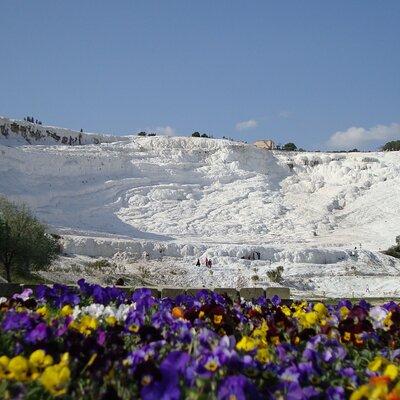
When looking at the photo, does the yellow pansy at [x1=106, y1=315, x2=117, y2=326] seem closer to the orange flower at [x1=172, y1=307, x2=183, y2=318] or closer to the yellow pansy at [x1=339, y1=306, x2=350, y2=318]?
the orange flower at [x1=172, y1=307, x2=183, y2=318]

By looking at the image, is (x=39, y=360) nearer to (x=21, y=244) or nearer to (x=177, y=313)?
(x=177, y=313)

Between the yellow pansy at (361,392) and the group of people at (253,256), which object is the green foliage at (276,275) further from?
the yellow pansy at (361,392)

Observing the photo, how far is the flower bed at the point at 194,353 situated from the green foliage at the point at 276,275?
2369 centimetres

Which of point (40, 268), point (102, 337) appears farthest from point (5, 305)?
point (40, 268)

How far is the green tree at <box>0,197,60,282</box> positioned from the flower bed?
17.3 metres

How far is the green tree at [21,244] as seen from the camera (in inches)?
882

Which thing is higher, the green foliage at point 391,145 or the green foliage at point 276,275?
the green foliage at point 391,145

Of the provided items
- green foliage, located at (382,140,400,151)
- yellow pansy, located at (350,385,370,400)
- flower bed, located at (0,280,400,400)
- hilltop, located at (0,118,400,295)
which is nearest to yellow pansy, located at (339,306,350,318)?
flower bed, located at (0,280,400,400)

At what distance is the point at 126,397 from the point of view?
3309mm

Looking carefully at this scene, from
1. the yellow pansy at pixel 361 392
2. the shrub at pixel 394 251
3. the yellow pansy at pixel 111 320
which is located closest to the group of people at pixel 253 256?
the shrub at pixel 394 251

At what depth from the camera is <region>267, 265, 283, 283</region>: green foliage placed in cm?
2934

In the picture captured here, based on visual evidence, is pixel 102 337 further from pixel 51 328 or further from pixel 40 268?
pixel 40 268

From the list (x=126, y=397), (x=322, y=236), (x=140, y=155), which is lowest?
(x=126, y=397)

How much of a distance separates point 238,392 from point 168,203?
46.5 meters
